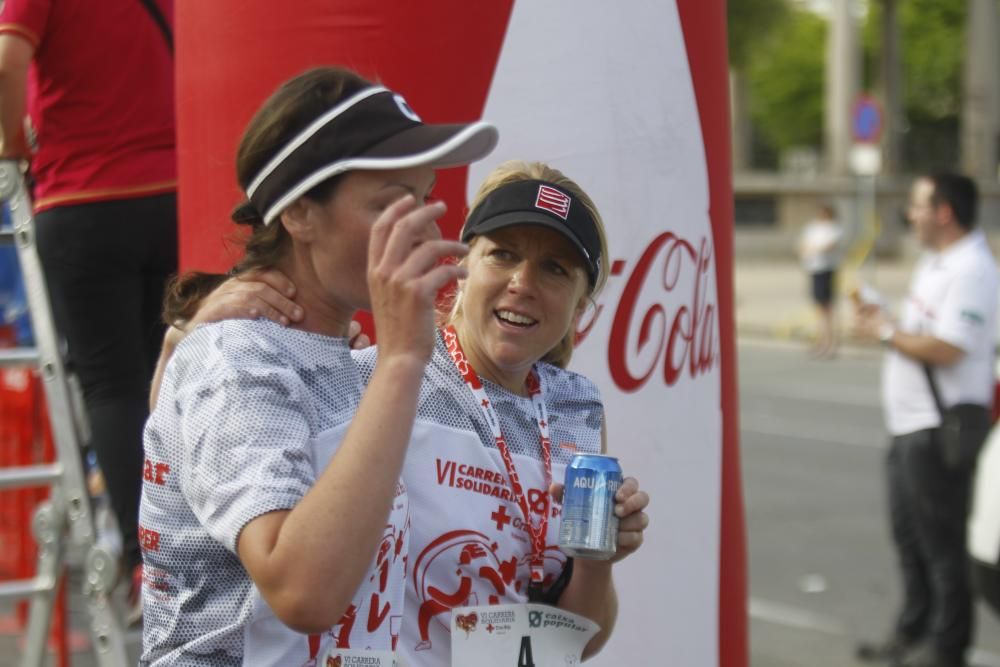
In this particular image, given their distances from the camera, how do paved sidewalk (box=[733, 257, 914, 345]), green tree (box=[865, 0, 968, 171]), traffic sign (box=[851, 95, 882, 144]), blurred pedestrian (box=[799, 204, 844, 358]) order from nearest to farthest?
blurred pedestrian (box=[799, 204, 844, 358]) → paved sidewalk (box=[733, 257, 914, 345]) → traffic sign (box=[851, 95, 882, 144]) → green tree (box=[865, 0, 968, 171])

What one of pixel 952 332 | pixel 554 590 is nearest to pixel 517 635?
pixel 554 590

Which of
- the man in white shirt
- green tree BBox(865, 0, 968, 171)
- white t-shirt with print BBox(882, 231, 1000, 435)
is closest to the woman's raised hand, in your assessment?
the man in white shirt

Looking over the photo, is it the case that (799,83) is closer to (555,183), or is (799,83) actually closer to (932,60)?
(932,60)

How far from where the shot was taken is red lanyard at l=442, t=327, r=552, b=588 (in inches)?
92.3

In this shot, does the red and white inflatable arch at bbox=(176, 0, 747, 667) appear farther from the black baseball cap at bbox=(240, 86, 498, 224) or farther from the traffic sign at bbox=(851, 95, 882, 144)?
the traffic sign at bbox=(851, 95, 882, 144)

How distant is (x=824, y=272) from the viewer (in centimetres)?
1895

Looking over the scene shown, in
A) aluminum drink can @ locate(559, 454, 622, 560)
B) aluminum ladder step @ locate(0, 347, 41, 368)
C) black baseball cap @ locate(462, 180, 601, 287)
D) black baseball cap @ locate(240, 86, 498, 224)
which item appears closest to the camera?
black baseball cap @ locate(240, 86, 498, 224)

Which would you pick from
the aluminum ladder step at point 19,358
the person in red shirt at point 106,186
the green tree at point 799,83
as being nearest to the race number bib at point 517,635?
the person in red shirt at point 106,186

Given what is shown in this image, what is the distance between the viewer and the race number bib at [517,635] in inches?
89.2

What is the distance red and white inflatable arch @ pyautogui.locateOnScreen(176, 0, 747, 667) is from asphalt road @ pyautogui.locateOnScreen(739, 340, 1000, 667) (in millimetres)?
2984

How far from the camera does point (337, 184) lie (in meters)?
1.86

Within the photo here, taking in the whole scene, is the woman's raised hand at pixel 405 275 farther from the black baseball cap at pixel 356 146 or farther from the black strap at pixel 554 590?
the black strap at pixel 554 590

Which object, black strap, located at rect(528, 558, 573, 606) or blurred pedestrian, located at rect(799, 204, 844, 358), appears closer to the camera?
black strap, located at rect(528, 558, 573, 606)

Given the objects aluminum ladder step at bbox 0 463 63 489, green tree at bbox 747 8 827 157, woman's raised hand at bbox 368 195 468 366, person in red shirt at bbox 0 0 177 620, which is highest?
green tree at bbox 747 8 827 157
